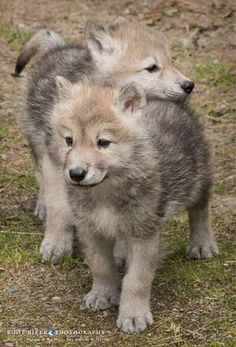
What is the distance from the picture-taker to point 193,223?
5.38 meters

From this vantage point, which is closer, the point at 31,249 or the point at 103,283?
the point at 103,283

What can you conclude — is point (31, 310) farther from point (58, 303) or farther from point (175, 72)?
point (175, 72)

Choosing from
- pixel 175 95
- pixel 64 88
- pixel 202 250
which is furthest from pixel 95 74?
pixel 202 250

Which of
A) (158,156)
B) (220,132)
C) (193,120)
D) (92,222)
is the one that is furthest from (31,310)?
(220,132)

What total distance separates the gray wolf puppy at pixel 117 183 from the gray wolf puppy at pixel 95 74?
765 millimetres

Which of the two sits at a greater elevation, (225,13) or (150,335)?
(150,335)

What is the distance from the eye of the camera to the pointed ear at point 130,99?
4.47m

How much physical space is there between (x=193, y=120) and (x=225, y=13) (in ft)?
14.5

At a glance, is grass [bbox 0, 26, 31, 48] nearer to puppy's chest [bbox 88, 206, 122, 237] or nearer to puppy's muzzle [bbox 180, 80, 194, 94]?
puppy's muzzle [bbox 180, 80, 194, 94]

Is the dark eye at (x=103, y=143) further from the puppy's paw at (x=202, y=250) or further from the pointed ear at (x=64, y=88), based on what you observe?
the puppy's paw at (x=202, y=250)

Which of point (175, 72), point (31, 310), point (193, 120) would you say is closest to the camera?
point (31, 310)

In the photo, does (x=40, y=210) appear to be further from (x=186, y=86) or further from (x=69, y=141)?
(x=69, y=141)

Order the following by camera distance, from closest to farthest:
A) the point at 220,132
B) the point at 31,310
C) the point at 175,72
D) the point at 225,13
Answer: the point at 31,310 < the point at 175,72 < the point at 220,132 < the point at 225,13

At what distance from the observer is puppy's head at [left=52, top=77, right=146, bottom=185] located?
4227mm
